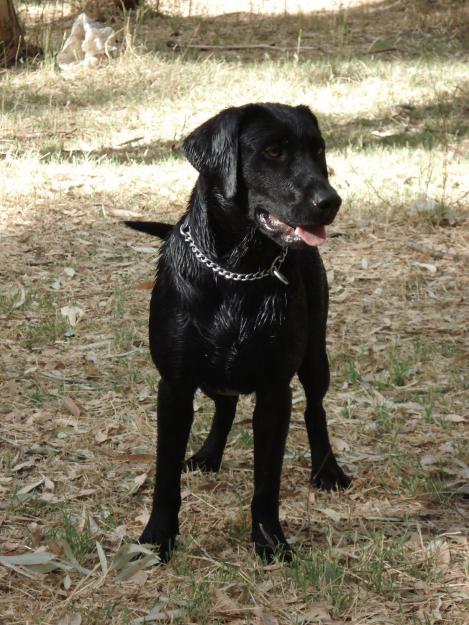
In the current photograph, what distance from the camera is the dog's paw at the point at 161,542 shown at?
3299 millimetres

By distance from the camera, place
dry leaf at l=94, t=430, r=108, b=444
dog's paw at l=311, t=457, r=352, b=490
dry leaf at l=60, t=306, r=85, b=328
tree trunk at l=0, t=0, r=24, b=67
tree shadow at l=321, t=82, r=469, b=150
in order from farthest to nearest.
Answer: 1. tree trunk at l=0, t=0, r=24, b=67
2. tree shadow at l=321, t=82, r=469, b=150
3. dry leaf at l=60, t=306, r=85, b=328
4. dry leaf at l=94, t=430, r=108, b=444
5. dog's paw at l=311, t=457, r=352, b=490

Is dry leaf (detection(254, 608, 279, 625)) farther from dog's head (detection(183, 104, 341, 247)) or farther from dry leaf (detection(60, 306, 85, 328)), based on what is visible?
dry leaf (detection(60, 306, 85, 328))

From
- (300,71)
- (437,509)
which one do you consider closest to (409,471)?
(437,509)

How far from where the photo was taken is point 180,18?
12.6 metres

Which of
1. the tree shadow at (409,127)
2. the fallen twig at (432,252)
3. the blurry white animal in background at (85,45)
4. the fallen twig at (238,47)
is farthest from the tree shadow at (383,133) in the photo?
the blurry white animal in background at (85,45)

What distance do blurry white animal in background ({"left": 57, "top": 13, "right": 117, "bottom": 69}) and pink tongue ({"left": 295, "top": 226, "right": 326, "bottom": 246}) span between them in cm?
795

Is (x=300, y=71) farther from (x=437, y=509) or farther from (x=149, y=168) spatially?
(x=437, y=509)

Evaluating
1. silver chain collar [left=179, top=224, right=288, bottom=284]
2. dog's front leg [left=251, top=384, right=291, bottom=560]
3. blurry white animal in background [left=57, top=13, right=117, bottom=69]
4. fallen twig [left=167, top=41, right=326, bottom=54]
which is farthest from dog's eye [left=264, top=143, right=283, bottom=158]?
fallen twig [left=167, top=41, right=326, bottom=54]

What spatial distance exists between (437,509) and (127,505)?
1133mm

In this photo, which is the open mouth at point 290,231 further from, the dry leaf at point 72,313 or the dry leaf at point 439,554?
the dry leaf at point 72,313

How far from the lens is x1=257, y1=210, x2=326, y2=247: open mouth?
294 cm

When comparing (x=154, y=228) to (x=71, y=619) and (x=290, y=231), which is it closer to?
(x=290, y=231)

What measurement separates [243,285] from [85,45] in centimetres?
807

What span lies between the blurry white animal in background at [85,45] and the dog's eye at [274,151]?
7.86m
